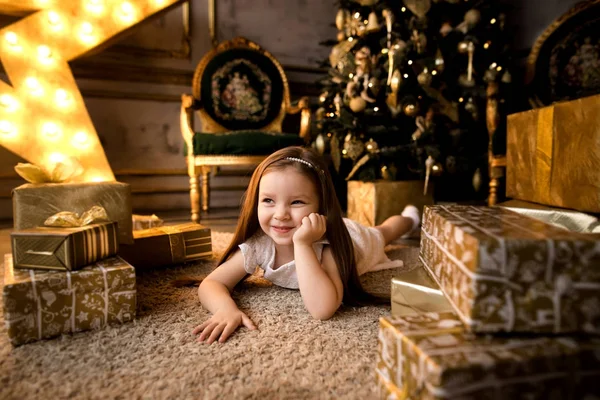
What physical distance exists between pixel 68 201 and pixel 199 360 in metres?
0.73

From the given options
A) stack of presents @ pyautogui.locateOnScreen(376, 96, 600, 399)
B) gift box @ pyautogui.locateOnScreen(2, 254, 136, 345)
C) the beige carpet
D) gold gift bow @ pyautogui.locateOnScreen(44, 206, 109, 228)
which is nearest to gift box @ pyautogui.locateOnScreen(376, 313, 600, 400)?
stack of presents @ pyautogui.locateOnScreen(376, 96, 600, 399)

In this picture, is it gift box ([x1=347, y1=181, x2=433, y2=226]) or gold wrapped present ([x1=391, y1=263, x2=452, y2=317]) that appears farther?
gift box ([x1=347, y1=181, x2=433, y2=226])

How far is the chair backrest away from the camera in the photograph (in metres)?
2.56

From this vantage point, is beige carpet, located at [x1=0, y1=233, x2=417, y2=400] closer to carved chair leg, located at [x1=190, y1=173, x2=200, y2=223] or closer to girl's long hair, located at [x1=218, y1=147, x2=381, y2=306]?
girl's long hair, located at [x1=218, y1=147, x2=381, y2=306]

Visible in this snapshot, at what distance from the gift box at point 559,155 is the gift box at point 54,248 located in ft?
4.41

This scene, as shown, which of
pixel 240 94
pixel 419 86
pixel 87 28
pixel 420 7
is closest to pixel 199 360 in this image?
pixel 87 28

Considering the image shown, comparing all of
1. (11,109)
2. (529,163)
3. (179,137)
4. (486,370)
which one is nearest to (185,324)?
(486,370)

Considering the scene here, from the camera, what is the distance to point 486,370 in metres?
0.44

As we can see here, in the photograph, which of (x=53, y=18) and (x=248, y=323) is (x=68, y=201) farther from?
(x=53, y=18)

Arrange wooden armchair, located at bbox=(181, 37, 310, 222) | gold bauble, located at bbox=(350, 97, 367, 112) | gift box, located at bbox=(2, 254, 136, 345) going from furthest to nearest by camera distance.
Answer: wooden armchair, located at bbox=(181, 37, 310, 222) → gold bauble, located at bbox=(350, 97, 367, 112) → gift box, located at bbox=(2, 254, 136, 345)

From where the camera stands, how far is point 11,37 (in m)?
1.47

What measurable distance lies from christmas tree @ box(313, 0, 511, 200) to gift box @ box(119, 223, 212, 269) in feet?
3.35

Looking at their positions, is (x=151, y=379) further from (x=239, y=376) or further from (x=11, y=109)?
(x=11, y=109)

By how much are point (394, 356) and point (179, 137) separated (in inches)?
103
